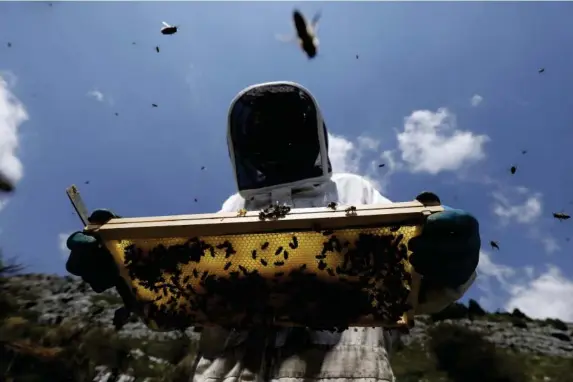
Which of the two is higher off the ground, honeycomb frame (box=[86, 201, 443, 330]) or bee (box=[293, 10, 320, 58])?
bee (box=[293, 10, 320, 58])

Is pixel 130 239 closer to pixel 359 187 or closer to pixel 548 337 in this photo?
pixel 359 187

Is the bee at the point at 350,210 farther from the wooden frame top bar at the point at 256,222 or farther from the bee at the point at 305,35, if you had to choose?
the bee at the point at 305,35

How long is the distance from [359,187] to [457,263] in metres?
1.34

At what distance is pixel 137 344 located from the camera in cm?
2777

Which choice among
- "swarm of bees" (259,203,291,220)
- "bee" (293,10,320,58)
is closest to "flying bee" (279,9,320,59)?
"bee" (293,10,320,58)

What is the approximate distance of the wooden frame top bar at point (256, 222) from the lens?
2.61m

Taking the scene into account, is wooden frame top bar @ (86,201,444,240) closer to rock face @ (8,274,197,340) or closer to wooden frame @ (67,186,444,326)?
wooden frame @ (67,186,444,326)

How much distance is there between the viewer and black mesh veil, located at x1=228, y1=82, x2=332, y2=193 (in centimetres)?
391

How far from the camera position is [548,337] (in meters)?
34.8

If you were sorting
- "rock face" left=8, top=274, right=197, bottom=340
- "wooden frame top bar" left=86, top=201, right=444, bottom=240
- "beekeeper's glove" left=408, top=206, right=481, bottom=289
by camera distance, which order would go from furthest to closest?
"rock face" left=8, top=274, right=197, bottom=340 → "wooden frame top bar" left=86, top=201, right=444, bottom=240 → "beekeeper's glove" left=408, top=206, right=481, bottom=289

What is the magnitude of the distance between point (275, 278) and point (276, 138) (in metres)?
1.43

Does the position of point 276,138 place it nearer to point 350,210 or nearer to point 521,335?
point 350,210

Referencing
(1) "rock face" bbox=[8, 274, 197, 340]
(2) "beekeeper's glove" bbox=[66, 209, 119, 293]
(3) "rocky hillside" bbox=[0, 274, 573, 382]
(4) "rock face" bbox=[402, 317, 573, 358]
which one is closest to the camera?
(2) "beekeeper's glove" bbox=[66, 209, 119, 293]

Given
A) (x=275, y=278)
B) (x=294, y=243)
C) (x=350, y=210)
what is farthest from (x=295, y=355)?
(x=350, y=210)
